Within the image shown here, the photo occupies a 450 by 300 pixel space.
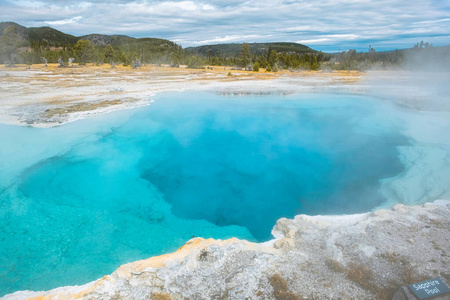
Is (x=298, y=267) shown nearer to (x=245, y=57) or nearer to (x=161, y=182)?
(x=161, y=182)

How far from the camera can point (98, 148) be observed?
33.2 feet

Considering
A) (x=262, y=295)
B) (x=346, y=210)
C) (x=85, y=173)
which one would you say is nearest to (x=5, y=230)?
(x=85, y=173)

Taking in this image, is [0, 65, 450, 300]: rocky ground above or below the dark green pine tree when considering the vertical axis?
below

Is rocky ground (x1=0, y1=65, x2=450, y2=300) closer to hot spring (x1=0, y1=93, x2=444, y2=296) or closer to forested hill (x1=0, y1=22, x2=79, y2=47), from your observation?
hot spring (x1=0, y1=93, x2=444, y2=296)

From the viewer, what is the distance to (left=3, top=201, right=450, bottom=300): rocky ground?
370cm

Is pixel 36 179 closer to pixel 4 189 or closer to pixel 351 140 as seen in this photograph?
pixel 4 189

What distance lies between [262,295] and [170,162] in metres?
6.37

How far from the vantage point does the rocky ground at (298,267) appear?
370 centimetres

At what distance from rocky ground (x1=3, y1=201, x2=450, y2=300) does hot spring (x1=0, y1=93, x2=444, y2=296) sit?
3.23 feet

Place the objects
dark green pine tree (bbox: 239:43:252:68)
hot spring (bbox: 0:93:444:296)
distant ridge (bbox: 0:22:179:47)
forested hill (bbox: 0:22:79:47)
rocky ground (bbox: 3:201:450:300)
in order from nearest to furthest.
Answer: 1. rocky ground (bbox: 3:201:450:300)
2. hot spring (bbox: 0:93:444:296)
3. dark green pine tree (bbox: 239:43:252:68)
4. distant ridge (bbox: 0:22:179:47)
5. forested hill (bbox: 0:22:79:47)

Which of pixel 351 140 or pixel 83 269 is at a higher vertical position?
pixel 351 140

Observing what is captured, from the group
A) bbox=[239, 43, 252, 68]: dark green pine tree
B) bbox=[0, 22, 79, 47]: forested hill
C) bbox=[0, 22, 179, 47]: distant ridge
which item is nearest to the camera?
bbox=[239, 43, 252, 68]: dark green pine tree

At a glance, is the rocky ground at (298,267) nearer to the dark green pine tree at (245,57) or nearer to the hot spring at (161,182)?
the hot spring at (161,182)

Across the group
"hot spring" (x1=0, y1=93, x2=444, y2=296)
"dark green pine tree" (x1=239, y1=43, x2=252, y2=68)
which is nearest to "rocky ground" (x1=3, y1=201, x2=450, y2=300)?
"hot spring" (x1=0, y1=93, x2=444, y2=296)
